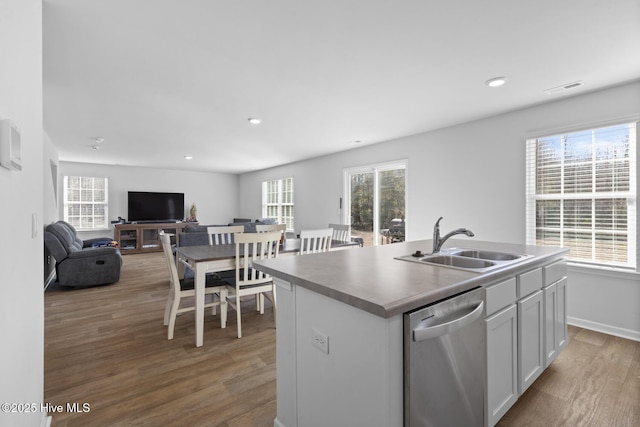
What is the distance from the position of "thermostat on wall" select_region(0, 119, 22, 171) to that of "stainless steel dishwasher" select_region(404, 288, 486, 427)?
4.68 feet

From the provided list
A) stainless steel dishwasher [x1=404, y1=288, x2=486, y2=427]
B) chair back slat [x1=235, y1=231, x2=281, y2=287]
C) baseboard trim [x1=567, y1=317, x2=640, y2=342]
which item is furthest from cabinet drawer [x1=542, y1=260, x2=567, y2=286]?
chair back slat [x1=235, y1=231, x2=281, y2=287]

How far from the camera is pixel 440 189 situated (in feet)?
14.0

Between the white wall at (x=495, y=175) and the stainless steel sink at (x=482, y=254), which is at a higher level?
the white wall at (x=495, y=175)

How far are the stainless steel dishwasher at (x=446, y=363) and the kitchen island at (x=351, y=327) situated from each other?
4 cm

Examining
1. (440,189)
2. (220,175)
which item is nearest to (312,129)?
(440,189)

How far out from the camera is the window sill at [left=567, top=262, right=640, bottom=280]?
2783mm

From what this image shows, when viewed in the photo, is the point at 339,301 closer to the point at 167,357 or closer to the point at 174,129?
the point at 167,357

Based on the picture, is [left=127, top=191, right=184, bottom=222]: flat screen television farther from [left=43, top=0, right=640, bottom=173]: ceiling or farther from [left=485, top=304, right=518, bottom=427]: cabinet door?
[left=485, top=304, right=518, bottom=427]: cabinet door

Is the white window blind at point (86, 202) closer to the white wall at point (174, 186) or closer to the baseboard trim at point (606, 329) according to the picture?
the white wall at point (174, 186)

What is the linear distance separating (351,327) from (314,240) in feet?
6.87

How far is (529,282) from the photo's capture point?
5.95ft

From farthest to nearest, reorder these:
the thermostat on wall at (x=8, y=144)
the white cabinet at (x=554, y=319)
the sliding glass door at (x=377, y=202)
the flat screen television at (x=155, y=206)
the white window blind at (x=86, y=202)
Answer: the flat screen television at (x=155, y=206) → the white window blind at (x=86, y=202) → the sliding glass door at (x=377, y=202) → the white cabinet at (x=554, y=319) → the thermostat on wall at (x=8, y=144)

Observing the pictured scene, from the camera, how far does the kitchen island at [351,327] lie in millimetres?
1071

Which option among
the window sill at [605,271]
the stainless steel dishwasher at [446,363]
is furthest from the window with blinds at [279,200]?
the stainless steel dishwasher at [446,363]
